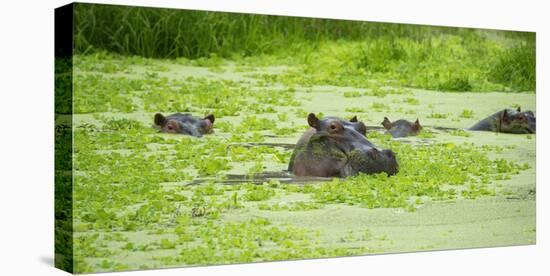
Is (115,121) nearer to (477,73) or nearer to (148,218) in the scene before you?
(148,218)

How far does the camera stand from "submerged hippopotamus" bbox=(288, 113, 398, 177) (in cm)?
996

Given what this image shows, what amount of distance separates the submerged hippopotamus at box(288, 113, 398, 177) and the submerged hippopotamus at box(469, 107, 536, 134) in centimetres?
143

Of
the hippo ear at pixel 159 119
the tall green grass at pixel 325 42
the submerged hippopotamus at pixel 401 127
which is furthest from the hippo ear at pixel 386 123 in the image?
the hippo ear at pixel 159 119

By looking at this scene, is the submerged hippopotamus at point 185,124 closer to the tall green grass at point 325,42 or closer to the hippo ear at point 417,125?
the tall green grass at point 325,42

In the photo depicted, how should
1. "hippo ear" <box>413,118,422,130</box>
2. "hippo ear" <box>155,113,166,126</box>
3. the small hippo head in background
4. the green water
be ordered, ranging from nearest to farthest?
the green water → "hippo ear" <box>155,113,166,126</box> → the small hippo head in background → "hippo ear" <box>413,118,422,130</box>

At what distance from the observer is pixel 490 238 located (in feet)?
35.9

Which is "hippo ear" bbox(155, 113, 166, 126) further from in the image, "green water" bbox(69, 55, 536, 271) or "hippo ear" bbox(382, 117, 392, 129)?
"hippo ear" bbox(382, 117, 392, 129)

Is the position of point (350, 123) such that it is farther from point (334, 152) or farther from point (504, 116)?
point (504, 116)

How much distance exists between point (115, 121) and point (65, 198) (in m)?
0.79

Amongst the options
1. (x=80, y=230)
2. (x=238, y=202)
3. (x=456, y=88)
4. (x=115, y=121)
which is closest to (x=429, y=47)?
(x=456, y=88)

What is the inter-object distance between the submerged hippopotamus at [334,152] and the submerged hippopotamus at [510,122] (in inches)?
56.1

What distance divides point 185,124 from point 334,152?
146 centimetres

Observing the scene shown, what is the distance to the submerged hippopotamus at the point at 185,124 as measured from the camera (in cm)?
945

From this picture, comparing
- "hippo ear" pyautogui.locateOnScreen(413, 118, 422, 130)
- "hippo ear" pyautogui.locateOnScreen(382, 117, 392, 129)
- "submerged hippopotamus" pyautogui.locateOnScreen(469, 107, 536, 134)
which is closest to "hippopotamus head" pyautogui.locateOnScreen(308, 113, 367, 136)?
"hippo ear" pyautogui.locateOnScreen(382, 117, 392, 129)
